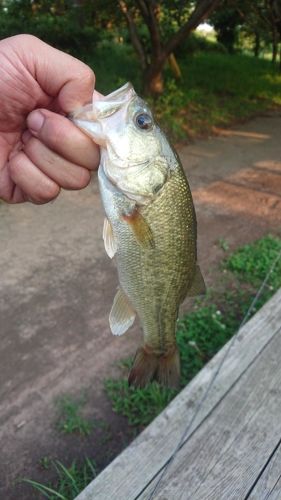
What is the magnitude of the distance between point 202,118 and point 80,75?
9413 mm

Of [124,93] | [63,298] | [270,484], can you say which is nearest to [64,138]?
[124,93]

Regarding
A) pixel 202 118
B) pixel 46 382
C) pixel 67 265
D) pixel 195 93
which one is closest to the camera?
pixel 46 382

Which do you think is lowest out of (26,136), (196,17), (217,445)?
(217,445)

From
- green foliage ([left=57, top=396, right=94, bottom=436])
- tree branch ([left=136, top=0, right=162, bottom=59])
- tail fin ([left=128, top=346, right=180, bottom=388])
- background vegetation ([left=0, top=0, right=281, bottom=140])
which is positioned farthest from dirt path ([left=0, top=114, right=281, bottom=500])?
tree branch ([left=136, top=0, right=162, bottom=59])

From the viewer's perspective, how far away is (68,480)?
112 inches

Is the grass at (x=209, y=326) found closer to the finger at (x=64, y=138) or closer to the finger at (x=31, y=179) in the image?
the finger at (x=31, y=179)

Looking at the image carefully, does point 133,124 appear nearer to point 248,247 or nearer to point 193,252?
point 193,252

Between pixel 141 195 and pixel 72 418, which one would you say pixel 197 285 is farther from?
pixel 72 418

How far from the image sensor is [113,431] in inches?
125

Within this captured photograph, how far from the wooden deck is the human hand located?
124 cm

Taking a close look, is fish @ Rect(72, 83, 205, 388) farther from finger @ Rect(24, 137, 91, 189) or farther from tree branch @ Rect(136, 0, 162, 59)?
tree branch @ Rect(136, 0, 162, 59)

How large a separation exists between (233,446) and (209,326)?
5.66 feet

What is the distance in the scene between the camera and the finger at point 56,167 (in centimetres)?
168

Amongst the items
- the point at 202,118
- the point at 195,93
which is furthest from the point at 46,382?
the point at 195,93
